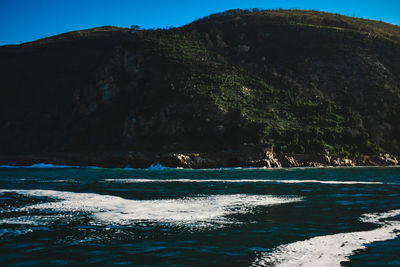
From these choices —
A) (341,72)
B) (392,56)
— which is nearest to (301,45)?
(341,72)

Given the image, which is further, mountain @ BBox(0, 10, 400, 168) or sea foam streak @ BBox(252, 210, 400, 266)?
mountain @ BBox(0, 10, 400, 168)

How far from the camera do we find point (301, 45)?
10738 centimetres

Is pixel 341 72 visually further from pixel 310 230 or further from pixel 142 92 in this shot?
pixel 310 230

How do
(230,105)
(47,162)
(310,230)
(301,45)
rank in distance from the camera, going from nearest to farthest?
(310,230), (47,162), (230,105), (301,45)

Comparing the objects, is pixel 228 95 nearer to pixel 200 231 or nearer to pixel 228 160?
pixel 228 160

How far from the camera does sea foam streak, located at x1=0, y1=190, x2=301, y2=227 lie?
51.1 feet

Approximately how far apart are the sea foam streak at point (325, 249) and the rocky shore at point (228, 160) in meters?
51.4

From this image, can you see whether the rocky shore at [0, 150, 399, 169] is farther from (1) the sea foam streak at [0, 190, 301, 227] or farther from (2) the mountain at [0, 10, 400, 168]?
(1) the sea foam streak at [0, 190, 301, 227]

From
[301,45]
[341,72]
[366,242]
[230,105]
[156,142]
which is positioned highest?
[301,45]

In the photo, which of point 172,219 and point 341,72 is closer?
point 172,219

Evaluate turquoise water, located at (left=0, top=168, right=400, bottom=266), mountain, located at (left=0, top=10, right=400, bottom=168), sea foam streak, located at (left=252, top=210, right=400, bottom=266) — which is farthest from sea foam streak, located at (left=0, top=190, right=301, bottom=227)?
mountain, located at (left=0, top=10, right=400, bottom=168)

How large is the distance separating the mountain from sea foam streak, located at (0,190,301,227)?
4744 cm

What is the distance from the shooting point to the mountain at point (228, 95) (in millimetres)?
75750

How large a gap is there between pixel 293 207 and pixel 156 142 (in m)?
60.5
